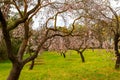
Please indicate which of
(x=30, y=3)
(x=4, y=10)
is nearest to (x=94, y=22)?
(x=30, y=3)

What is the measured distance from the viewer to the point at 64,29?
23.3 meters

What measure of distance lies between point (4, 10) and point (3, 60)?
166 ft

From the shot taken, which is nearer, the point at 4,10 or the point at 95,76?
the point at 4,10

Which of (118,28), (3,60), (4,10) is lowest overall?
(3,60)

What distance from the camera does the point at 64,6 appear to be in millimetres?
19578

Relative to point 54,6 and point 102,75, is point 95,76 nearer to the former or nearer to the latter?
point 102,75

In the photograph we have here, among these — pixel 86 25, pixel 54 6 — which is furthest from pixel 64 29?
pixel 54 6

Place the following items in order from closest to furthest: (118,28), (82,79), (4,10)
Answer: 1. (4,10)
2. (82,79)
3. (118,28)

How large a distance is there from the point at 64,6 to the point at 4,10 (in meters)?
4.18

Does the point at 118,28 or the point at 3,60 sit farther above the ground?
the point at 118,28

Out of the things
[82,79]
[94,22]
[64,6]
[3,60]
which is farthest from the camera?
[3,60]

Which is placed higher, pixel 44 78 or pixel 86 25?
pixel 86 25

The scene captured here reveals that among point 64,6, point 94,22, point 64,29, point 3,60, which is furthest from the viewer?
point 3,60

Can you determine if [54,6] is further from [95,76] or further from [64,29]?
[95,76]
